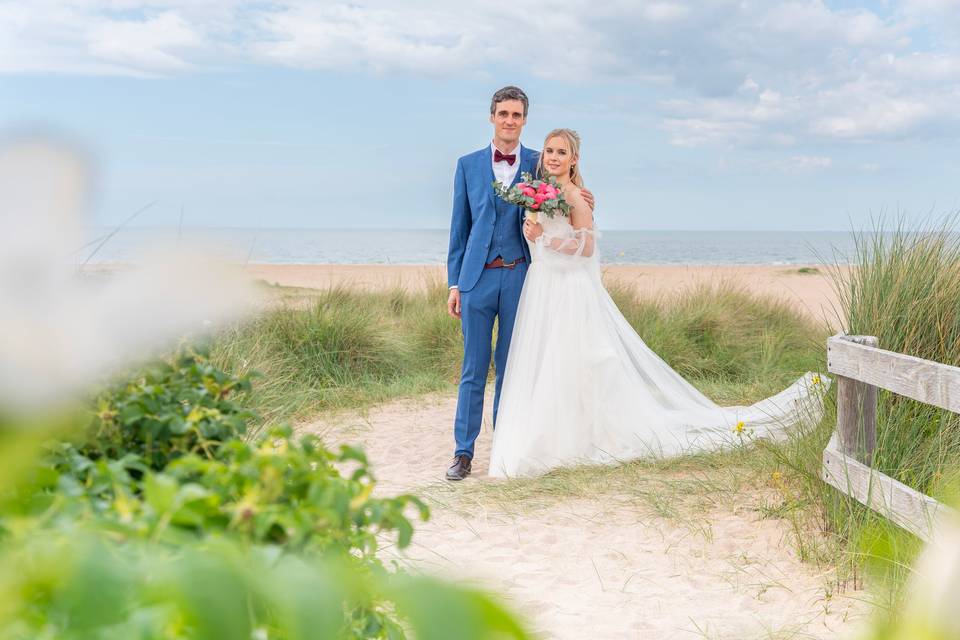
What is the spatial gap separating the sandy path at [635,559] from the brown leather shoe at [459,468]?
0.29ft

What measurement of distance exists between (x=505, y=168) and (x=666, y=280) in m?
16.1

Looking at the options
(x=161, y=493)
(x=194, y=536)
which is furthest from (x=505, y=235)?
(x=161, y=493)

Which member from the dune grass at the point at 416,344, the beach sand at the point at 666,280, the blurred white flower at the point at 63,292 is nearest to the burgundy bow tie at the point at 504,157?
the dune grass at the point at 416,344

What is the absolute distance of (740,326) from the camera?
379 inches

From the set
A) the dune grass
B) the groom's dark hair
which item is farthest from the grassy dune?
the groom's dark hair

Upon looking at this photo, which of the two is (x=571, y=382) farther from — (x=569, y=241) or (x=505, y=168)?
(x=505, y=168)

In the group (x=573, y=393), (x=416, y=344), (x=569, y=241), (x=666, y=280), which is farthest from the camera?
(x=666, y=280)

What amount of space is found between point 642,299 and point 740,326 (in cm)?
113

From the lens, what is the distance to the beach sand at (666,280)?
34.4ft

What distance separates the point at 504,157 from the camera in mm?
5844

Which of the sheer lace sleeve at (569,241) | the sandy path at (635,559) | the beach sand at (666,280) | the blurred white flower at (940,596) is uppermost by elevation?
the blurred white flower at (940,596)

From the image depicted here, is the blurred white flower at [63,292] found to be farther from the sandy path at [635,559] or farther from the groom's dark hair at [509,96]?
the groom's dark hair at [509,96]

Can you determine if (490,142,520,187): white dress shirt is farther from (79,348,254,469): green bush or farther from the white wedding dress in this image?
(79,348,254,469): green bush

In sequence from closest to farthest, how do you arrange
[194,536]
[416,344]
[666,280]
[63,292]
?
[63,292] < [194,536] < [416,344] < [666,280]
